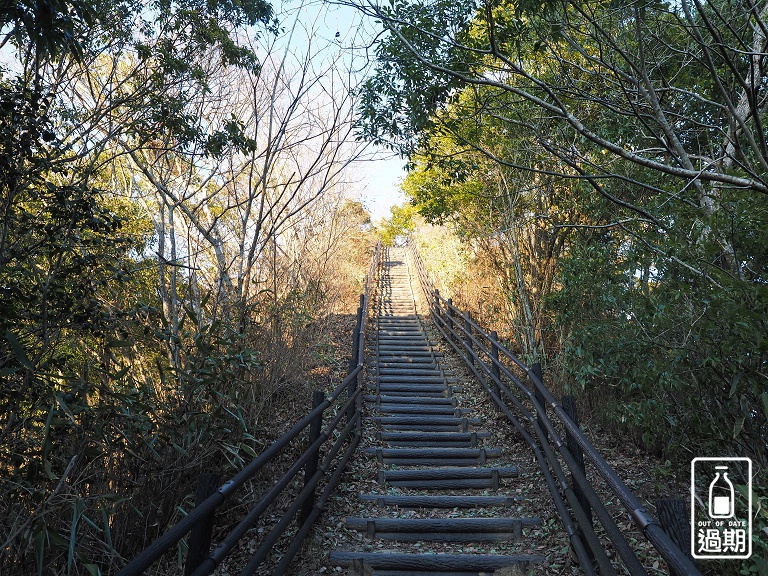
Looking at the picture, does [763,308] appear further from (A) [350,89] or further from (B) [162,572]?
(A) [350,89]

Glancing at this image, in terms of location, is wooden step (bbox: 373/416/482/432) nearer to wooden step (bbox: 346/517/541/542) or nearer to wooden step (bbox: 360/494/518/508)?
wooden step (bbox: 360/494/518/508)

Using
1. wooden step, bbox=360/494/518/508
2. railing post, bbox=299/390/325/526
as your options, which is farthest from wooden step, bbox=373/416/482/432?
railing post, bbox=299/390/325/526

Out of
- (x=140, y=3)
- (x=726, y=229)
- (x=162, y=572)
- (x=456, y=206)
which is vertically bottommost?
(x=162, y=572)

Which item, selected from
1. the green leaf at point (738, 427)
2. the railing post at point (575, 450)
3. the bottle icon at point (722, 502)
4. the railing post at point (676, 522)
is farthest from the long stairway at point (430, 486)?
the railing post at point (676, 522)

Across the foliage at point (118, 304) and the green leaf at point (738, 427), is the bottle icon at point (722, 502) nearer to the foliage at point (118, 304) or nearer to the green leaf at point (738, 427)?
the green leaf at point (738, 427)

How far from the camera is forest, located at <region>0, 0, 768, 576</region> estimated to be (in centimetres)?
289

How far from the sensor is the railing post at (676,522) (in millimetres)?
1885

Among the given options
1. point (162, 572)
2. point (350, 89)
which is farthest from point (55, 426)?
point (350, 89)

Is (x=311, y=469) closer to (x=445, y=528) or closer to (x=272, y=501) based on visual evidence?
(x=272, y=501)

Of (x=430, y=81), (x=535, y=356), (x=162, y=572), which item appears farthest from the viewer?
(x=535, y=356)

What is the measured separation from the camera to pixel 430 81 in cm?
508

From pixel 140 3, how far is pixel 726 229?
18.2 ft

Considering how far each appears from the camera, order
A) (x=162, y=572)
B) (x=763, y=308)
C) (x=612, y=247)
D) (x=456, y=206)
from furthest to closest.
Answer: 1. (x=456, y=206)
2. (x=612, y=247)
3. (x=162, y=572)
4. (x=763, y=308)

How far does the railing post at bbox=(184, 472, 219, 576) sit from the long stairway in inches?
66.9
